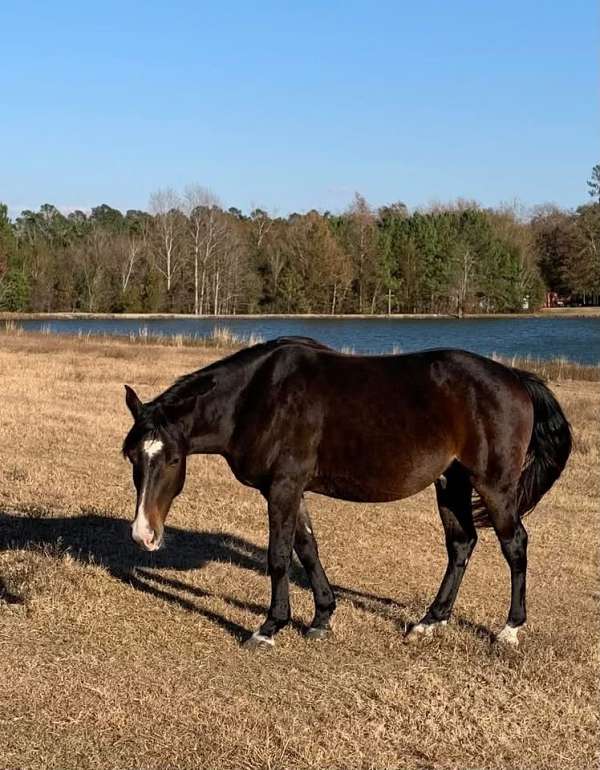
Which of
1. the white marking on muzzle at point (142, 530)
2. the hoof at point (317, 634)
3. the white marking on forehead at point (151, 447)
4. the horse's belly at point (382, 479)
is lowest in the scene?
the hoof at point (317, 634)

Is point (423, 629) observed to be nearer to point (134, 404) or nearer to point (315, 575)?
point (315, 575)

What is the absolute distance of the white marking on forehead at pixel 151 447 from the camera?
5.12m

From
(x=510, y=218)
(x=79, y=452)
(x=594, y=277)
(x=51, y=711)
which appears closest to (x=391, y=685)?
(x=51, y=711)

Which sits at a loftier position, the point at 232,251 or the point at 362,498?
the point at 232,251

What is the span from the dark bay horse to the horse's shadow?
0.79 metres

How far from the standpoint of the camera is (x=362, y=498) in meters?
5.63

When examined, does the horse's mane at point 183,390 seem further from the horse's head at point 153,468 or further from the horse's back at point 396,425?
the horse's back at point 396,425

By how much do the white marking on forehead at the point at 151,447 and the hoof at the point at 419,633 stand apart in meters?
1.99

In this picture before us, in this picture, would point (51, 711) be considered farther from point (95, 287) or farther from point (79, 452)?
point (95, 287)

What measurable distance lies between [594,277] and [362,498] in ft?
301

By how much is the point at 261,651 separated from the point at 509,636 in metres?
1.59

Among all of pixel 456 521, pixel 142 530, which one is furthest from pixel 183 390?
pixel 456 521

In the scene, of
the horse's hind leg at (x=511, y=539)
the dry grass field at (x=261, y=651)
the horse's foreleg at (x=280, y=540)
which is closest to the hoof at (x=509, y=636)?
the horse's hind leg at (x=511, y=539)

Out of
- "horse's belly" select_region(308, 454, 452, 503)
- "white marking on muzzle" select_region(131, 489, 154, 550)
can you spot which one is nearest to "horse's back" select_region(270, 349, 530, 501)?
"horse's belly" select_region(308, 454, 452, 503)
